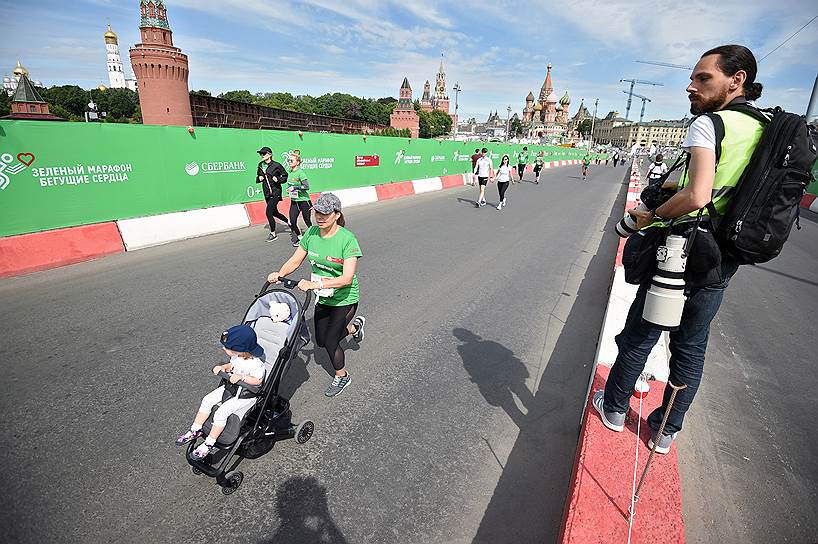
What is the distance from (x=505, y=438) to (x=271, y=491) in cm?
170

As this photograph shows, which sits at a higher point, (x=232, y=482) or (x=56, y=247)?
(x=56, y=247)

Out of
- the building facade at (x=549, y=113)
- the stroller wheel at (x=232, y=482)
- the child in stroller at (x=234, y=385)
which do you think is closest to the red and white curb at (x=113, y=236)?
the child in stroller at (x=234, y=385)

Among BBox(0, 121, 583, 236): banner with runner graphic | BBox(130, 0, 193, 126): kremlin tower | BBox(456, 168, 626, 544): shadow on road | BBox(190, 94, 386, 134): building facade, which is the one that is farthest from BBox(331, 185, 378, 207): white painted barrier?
BBox(130, 0, 193, 126): kremlin tower

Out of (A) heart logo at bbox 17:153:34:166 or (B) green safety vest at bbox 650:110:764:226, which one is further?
(A) heart logo at bbox 17:153:34:166

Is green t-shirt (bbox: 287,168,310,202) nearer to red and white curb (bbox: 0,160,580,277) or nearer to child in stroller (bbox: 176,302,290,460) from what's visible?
red and white curb (bbox: 0,160,580,277)

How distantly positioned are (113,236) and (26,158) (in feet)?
5.32

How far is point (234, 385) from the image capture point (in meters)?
2.73

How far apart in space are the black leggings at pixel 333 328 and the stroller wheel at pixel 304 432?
62 cm

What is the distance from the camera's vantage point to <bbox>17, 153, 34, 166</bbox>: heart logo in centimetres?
617

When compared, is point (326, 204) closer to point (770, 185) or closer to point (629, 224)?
point (629, 224)

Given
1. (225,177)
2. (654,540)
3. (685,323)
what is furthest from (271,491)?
(225,177)

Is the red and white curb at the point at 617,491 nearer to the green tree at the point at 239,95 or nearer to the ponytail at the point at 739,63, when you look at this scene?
the ponytail at the point at 739,63

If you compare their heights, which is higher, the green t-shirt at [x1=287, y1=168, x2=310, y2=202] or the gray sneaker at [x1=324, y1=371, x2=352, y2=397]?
the green t-shirt at [x1=287, y1=168, x2=310, y2=202]

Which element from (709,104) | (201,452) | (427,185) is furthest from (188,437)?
(427,185)
